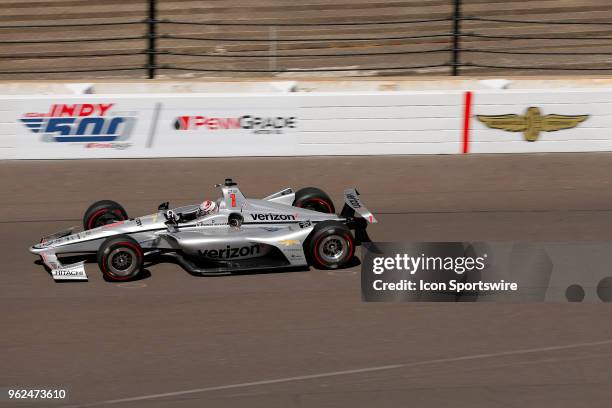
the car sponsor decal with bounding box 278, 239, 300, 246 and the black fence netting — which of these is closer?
the car sponsor decal with bounding box 278, 239, 300, 246

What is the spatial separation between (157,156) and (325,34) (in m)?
7.48

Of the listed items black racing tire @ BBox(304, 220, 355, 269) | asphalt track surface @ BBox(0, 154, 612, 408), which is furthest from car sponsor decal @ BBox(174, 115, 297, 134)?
black racing tire @ BBox(304, 220, 355, 269)

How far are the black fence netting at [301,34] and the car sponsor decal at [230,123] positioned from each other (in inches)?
228

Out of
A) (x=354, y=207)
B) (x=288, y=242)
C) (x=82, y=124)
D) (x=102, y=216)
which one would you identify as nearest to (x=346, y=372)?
(x=288, y=242)

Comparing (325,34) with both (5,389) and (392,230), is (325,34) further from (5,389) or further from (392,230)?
(5,389)

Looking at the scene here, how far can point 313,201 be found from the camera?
11.2 meters

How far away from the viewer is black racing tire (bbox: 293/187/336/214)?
11133 mm

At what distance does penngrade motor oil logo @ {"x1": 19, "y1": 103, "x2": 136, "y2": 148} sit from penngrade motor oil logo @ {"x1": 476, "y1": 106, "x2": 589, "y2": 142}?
5368mm

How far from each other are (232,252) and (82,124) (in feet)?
17.3

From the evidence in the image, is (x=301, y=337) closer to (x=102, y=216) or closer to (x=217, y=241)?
(x=217, y=241)

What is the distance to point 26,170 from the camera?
14078 millimetres

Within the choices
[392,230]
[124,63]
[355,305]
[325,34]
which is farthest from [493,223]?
[124,63]

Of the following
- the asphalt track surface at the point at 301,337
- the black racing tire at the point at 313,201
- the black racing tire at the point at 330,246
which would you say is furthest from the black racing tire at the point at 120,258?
the black racing tire at the point at 313,201

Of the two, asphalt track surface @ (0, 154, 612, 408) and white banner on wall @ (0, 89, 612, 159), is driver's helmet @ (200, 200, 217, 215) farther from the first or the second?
white banner on wall @ (0, 89, 612, 159)
